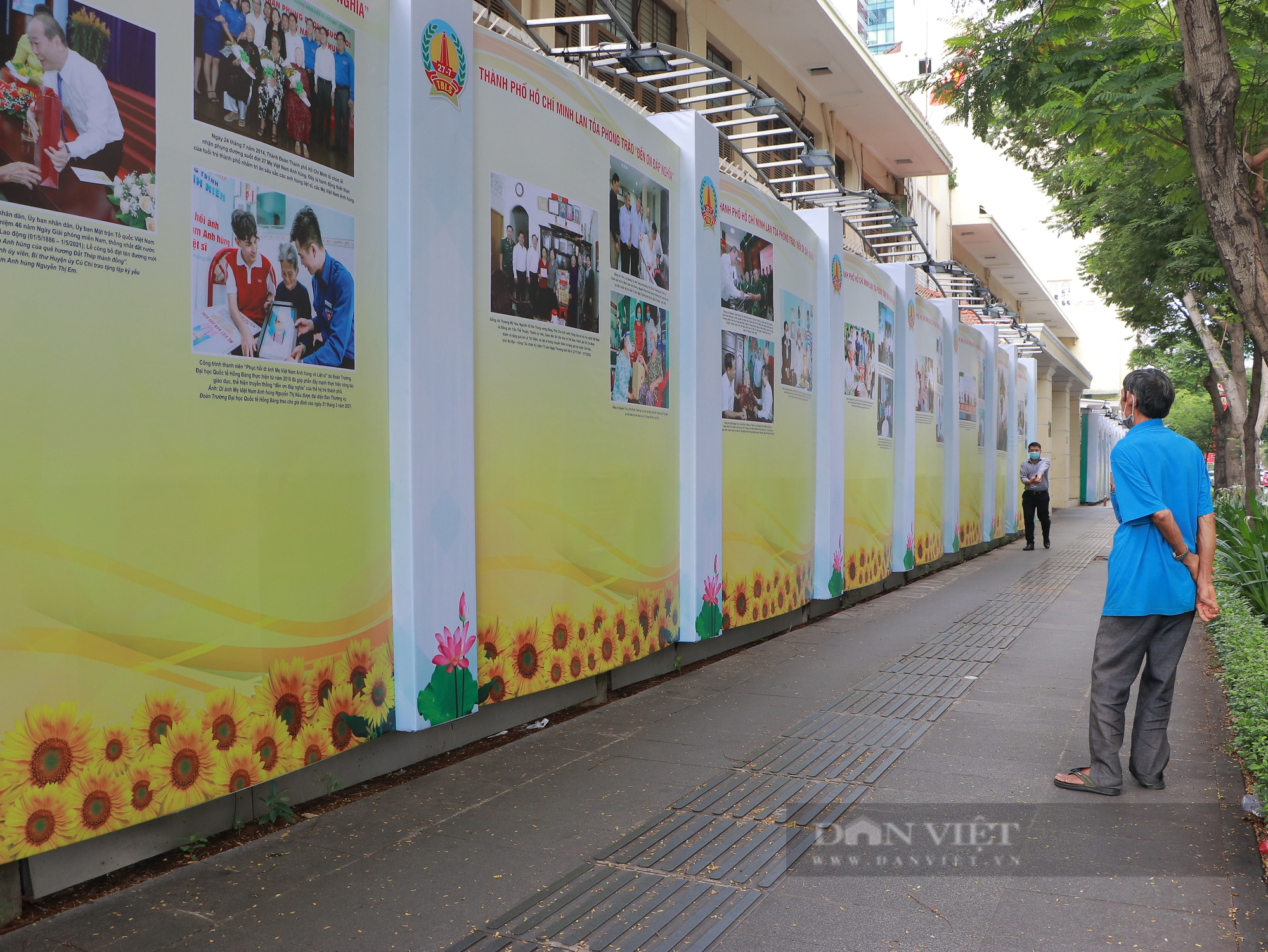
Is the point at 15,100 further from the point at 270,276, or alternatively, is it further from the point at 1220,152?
the point at 1220,152

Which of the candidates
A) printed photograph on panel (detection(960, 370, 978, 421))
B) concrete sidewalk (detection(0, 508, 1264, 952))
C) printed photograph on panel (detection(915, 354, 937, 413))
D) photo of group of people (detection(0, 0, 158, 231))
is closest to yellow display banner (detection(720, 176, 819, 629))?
concrete sidewalk (detection(0, 508, 1264, 952))

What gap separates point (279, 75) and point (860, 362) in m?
7.95

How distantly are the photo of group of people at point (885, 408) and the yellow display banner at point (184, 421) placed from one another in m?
8.07

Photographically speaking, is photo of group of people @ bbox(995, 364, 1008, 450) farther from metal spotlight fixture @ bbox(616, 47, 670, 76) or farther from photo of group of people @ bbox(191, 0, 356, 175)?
photo of group of people @ bbox(191, 0, 356, 175)

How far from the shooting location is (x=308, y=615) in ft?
14.0

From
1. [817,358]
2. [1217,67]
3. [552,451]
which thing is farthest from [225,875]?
[817,358]

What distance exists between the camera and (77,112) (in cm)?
334

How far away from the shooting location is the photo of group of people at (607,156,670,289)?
249 inches

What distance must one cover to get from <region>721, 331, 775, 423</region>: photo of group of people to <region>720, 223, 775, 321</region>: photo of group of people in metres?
0.25

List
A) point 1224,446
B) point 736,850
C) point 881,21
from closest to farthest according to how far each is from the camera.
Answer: point 736,850 < point 1224,446 < point 881,21

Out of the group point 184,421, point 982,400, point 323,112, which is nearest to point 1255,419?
point 982,400

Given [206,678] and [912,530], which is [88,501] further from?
[912,530]

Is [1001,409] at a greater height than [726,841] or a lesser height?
greater

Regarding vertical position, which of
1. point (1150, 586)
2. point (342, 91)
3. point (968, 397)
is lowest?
point (1150, 586)
